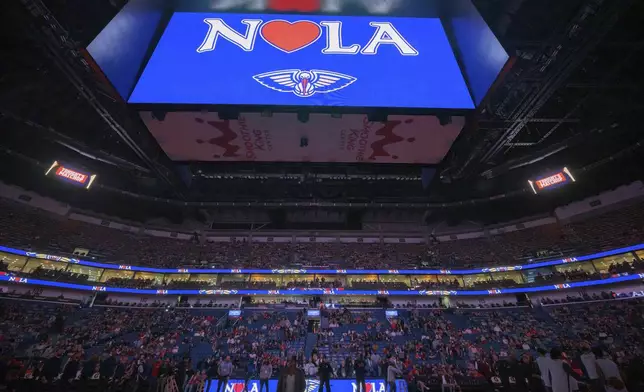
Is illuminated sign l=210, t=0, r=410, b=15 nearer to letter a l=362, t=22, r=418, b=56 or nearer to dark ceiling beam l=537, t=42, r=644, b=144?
letter a l=362, t=22, r=418, b=56

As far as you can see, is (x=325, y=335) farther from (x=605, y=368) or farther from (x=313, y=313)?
(x=605, y=368)

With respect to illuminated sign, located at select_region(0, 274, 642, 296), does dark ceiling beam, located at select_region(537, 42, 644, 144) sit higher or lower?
higher

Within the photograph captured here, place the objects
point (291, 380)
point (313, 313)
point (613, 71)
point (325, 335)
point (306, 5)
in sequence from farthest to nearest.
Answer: point (313, 313), point (325, 335), point (613, 71), point (291, 380), point (306, 5)

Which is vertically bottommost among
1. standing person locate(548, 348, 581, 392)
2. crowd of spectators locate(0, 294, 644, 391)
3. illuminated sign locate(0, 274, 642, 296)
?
standing person locate(548, 348, 581, 392)

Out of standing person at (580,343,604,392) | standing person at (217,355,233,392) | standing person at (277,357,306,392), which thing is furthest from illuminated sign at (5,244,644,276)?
standing person at (580,343,604,392)

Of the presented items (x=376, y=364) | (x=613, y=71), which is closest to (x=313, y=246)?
(x=376, y=364)

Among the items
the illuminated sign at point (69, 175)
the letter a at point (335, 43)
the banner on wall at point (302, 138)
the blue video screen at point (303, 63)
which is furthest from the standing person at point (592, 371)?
the illuminated sign at point (69, 175)

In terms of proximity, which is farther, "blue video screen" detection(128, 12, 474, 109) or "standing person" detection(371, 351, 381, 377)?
"standing person" detection(371, 351, 381, 377)
